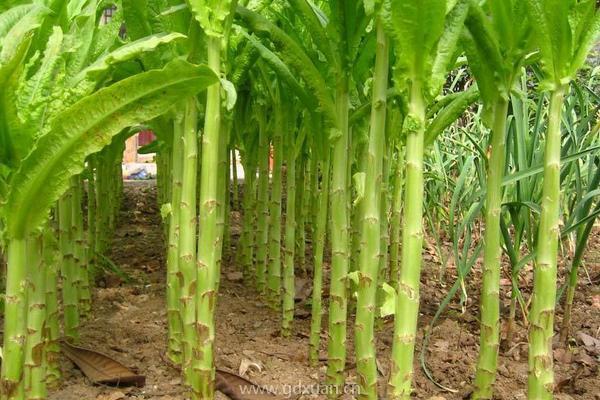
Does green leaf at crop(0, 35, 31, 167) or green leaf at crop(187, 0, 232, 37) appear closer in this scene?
green leaf at crop(0, 35, 31, 167)

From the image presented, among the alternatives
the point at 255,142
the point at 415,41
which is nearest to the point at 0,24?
the point at 415,41

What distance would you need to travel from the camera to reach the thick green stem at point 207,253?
1269mm

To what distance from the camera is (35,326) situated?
1210 millimetres

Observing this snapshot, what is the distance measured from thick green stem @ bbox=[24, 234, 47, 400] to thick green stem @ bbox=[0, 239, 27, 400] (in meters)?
0.08

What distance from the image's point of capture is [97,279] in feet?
8.69

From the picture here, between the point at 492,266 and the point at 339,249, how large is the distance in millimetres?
329

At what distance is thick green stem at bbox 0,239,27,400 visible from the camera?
1.10m

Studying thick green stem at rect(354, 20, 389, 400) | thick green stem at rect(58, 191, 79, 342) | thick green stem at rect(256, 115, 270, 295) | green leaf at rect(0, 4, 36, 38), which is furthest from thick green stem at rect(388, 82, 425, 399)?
thick green stem at rect(256, 115, 270, 295)

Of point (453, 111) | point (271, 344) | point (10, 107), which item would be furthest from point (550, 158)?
point (271, 344)

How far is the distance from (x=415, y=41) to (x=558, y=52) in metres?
0.28

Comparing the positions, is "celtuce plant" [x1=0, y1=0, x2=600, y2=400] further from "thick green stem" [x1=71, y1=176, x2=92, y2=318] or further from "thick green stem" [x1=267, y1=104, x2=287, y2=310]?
"thick green stem" [x1=267, y1=104, x2=287, y2=310]

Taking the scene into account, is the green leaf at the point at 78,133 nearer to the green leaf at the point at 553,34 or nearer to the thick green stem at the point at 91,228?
the green leaf at the point at 553,34

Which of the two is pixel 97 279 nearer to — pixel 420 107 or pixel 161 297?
pixel 161 297

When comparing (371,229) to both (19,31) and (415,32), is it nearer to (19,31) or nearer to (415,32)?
(415,32)
